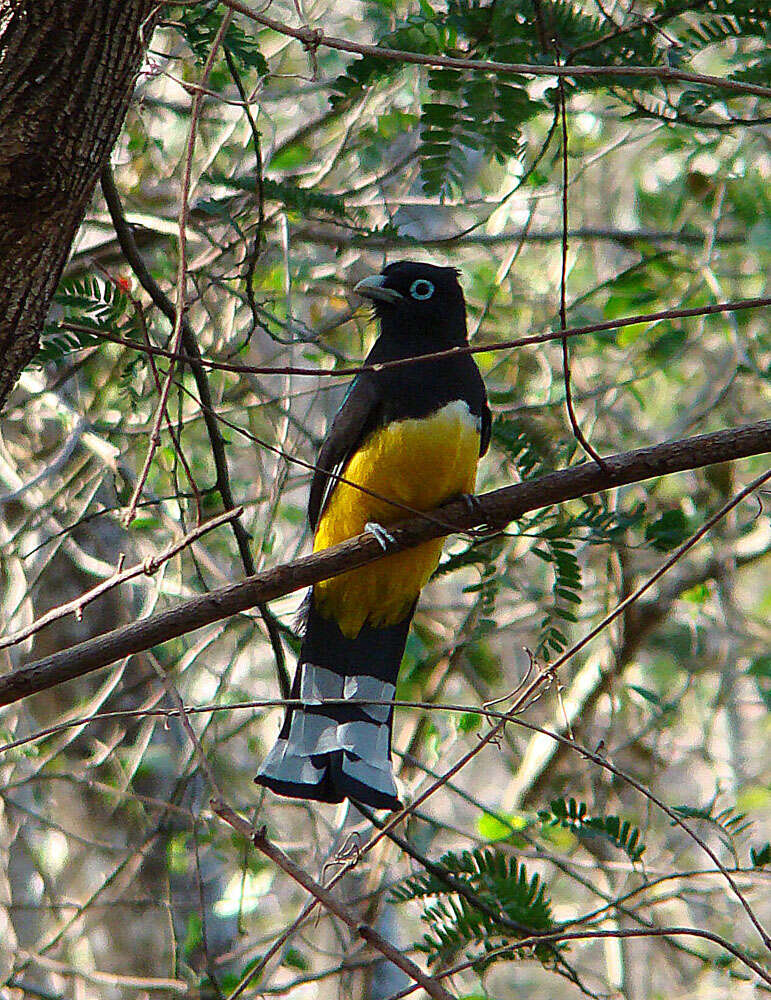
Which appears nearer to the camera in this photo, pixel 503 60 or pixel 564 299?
pixel 564 299

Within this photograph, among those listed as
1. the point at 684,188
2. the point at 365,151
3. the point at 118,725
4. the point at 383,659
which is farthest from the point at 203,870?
the point at 684,188

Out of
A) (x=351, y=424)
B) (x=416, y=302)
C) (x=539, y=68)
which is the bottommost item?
(x=539, y=68)

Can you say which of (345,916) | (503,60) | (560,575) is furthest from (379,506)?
(345,916)

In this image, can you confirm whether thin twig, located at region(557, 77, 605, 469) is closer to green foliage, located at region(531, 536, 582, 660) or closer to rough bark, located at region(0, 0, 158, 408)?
rough bark, located at region(0, 0, 158, 408)

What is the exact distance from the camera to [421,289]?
145 inches

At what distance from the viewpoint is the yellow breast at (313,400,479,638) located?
3184mm

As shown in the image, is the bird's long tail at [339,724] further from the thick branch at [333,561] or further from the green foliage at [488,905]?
the thick branch at [333,561]

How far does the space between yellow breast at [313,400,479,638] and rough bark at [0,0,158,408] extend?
1.28 metres

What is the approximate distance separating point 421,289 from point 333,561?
1.58 metres

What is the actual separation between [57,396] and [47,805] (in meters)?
2.04

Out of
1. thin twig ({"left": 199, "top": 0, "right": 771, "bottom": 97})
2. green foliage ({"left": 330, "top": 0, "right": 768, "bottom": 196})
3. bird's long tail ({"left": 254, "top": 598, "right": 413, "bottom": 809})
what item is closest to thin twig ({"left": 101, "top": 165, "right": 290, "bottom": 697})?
bird's long tail ({"left": 254, "top": 598, "right": 413, "bottom": 809})

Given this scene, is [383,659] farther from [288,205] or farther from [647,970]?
[647,970]

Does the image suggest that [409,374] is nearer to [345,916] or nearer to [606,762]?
[606,762]

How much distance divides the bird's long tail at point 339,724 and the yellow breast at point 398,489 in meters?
0.13
